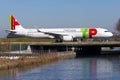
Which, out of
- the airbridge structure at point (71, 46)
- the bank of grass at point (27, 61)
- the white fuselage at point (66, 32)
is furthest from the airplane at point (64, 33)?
the bank of grass at point (27, 61)

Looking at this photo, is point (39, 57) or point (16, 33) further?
point (16, 33)

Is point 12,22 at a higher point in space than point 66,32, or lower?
higher

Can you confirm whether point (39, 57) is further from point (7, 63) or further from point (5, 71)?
point (5, 71)

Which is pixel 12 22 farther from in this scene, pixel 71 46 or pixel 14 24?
pixel 71 46

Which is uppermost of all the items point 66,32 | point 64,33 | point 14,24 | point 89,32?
point 14,24

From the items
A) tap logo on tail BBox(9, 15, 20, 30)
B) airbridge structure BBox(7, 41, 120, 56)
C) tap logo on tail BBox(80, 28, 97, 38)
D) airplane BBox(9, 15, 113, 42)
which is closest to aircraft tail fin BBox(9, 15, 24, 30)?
Result: tap logo on tail BBox(9, 15, 20, 30)

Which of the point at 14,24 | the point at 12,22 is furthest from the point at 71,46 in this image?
the point at 12,22

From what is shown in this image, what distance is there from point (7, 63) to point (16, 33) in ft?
208

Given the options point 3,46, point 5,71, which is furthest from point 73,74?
point 3,46

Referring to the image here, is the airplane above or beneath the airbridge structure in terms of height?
above

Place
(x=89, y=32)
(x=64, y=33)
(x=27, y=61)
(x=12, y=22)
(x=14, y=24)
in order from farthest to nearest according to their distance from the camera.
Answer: (x=12, y=22) < (x=14, y=24) < (x=64, y=33) < (x=89, y=32) < (x=27, y=61)

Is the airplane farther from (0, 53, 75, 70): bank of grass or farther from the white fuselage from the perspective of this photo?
(0, 53, 75, 70): bank of grass

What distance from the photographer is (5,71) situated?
64.8 meters

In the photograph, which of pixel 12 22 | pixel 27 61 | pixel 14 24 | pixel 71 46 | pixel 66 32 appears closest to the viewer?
pixel 27 61
